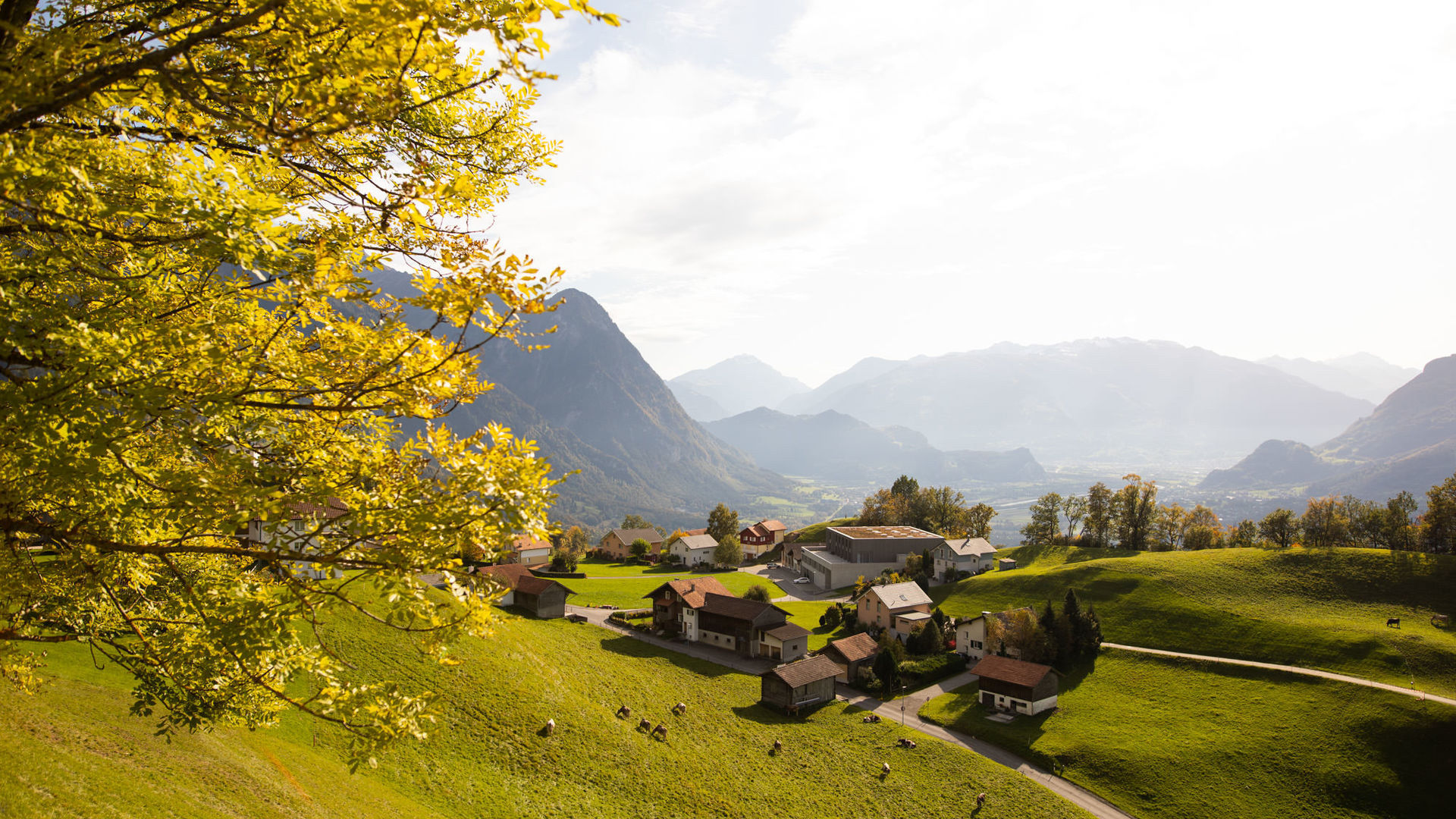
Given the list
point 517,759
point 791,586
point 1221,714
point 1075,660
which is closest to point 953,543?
point 791,586

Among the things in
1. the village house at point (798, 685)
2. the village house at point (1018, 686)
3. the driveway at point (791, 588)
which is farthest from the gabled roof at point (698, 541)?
the village house at point (1018, 686)

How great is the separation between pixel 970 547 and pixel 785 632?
45.3m

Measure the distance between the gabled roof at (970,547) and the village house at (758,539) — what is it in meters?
42.4

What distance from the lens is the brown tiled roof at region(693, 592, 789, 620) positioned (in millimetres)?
59250

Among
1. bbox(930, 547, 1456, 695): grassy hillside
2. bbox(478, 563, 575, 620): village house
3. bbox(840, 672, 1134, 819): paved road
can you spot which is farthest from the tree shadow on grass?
bbox(930, 547, 1456, 695): grassy hillside

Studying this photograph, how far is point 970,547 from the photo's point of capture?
90.6 m

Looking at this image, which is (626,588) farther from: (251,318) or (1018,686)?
(251,318)

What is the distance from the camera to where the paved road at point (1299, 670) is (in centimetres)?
4406

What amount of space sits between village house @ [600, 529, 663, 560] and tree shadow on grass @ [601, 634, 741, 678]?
53.2 m

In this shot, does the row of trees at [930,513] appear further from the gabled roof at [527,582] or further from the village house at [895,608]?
the gabled roof at [527,582]

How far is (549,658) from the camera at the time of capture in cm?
4303

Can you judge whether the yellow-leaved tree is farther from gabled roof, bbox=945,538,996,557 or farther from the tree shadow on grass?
gabled roof, bbox=945,538,996,557

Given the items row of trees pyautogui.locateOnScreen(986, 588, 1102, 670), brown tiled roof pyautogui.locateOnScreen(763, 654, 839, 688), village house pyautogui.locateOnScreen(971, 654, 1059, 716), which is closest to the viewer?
brown tiled roof pyautogui.locateOnScreen(763, 654, 839, 688)

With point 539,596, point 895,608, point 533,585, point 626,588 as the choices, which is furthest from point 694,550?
point 539,596
